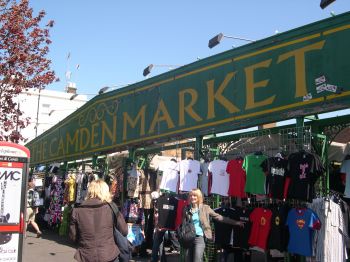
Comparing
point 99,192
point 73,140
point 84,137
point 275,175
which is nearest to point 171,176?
point 275,175

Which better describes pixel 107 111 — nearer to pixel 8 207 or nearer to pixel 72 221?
pixel 8 207

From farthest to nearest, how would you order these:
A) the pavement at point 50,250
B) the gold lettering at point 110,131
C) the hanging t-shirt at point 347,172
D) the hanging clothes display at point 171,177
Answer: the gold lettering at point 110,131 → the pavement at point 50,250 → the hanging clothes display at point 171,177 → the hanging t-shirt at point 347,172

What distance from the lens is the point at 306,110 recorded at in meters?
7.27

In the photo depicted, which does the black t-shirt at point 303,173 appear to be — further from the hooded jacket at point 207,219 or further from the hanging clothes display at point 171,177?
the hanging clothes display at point 171,177

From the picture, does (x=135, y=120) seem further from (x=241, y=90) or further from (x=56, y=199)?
(x=56, y=199)

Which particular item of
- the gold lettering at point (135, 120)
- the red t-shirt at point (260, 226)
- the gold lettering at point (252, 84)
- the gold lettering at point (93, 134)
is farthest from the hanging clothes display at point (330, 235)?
the gold lettering at point (93, 134)

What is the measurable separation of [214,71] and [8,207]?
4.98m

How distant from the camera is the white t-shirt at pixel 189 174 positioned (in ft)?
29.1

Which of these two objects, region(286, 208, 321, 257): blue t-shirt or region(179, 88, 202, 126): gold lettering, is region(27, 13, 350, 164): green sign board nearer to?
region(179, 88, 202, 126): gold lettering

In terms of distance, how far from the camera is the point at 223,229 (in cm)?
809

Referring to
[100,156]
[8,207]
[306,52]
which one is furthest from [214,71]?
[100,156]

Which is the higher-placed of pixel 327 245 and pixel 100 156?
pixel 100 156

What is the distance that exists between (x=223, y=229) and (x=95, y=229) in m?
3.44

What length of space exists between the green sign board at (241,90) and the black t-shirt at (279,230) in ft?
5.62
